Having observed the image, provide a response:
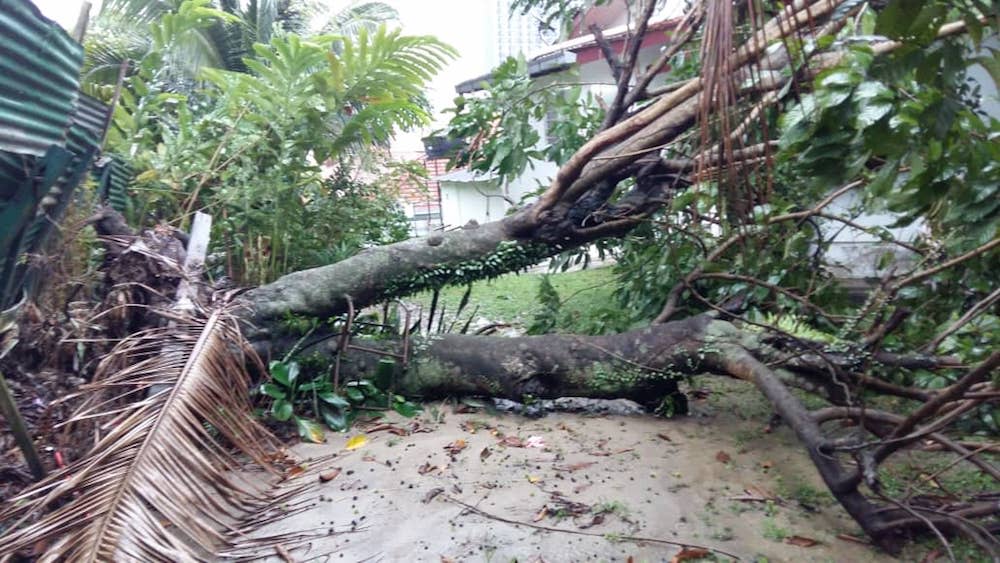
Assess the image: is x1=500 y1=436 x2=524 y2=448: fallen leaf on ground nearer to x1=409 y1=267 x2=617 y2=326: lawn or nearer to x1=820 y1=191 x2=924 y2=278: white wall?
x1=409 y1=267 x2=617 y2=326: lawn

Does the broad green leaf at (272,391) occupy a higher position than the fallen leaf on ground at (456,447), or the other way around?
the broad green leaf at (272,391)

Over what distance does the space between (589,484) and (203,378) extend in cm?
182

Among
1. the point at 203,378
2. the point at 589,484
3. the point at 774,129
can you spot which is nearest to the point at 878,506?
the point at 589,484

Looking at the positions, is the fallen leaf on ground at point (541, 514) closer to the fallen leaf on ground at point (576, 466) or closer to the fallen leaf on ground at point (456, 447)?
the fallen leaf on ground at point (576, 466)

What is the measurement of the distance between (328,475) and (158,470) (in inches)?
47.6

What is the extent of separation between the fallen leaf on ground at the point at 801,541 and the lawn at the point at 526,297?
3.21 m

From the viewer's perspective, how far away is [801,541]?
2725 mm

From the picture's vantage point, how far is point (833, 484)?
2795 millimetres

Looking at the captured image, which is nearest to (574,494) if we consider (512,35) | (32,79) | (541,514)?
(541,514)

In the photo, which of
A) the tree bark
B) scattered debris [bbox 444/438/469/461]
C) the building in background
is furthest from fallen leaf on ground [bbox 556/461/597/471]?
the building in background

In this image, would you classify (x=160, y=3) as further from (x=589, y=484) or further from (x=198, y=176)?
(x=589, y=484)

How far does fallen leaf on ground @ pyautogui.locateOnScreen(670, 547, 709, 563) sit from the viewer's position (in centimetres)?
261

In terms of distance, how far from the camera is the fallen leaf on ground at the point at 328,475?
337 cm

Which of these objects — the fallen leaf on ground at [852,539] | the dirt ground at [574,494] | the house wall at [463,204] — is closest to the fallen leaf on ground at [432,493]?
the dirt ground at [574,494]
